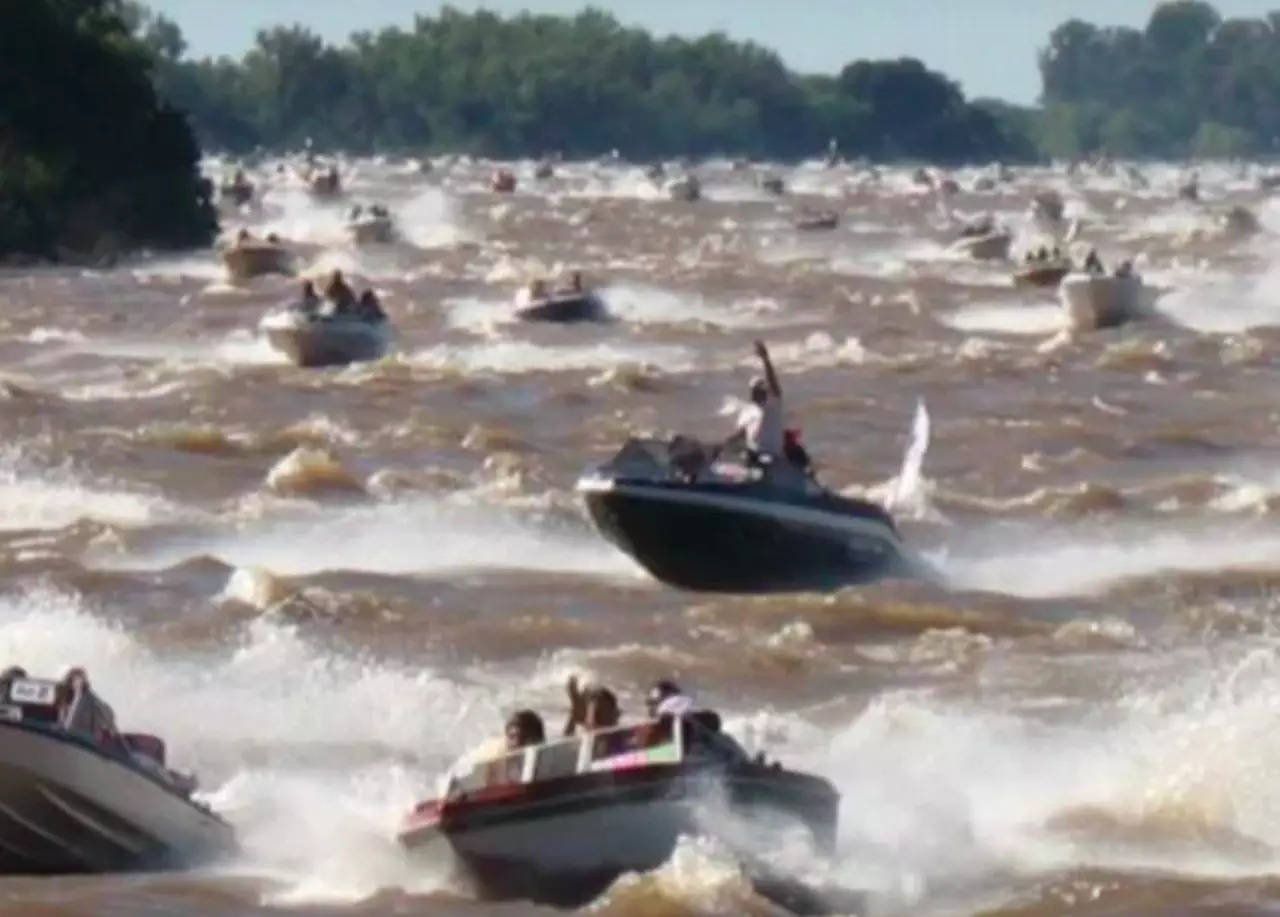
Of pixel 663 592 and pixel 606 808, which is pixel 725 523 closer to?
pixel 663 592

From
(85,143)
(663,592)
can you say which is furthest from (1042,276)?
(663,592)

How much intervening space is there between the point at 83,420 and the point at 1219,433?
14.7 m

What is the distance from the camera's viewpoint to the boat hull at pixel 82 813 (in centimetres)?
2152

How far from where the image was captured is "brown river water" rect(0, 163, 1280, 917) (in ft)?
76.6

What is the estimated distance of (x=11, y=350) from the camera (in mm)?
64188

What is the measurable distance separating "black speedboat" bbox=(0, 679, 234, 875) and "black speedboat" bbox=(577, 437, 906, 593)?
1030 cm

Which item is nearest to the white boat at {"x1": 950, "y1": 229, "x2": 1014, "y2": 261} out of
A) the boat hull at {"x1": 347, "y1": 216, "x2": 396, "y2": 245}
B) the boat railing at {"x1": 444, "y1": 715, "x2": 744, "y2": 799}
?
the boat hull at {"x1": 347, "y1": 216, "x2": 396, "y2": 245}

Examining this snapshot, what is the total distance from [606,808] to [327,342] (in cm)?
3833

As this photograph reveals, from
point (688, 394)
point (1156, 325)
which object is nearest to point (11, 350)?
point (688, 394)

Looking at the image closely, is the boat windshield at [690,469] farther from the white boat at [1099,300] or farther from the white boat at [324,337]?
the white boat at [1099,300]

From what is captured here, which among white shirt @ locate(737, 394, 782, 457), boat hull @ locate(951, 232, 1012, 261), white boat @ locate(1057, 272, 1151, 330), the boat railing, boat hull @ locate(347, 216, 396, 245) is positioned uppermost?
boat hull @ locate(347, 216, 396, 245)

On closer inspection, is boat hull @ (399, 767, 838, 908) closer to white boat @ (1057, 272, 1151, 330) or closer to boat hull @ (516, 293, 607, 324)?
boat hull @ (516, 293, 607, 324)

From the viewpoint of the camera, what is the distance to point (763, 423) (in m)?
32.0

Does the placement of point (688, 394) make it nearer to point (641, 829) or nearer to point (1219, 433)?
point (1219, 433)
